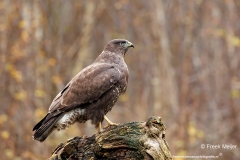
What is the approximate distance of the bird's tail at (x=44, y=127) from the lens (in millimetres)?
6062

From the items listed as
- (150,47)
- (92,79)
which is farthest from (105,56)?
(150,47)

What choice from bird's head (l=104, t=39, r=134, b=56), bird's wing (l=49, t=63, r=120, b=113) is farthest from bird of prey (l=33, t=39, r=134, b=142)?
bird's head (l=104, t=39, r=134, b=56)

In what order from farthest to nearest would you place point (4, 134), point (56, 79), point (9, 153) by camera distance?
point (56, 79) → point (4, 134) → point (9, 153)

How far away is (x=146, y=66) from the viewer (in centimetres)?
1623

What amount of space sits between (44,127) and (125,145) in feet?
5.43

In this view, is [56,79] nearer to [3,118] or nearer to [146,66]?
[3,118]

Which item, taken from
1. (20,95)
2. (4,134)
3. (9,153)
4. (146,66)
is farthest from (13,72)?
(146,66)

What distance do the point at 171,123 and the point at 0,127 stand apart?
13.8ft

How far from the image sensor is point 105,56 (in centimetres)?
743

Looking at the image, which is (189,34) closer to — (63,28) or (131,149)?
(63,28)

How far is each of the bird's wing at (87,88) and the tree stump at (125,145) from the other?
5.28ft

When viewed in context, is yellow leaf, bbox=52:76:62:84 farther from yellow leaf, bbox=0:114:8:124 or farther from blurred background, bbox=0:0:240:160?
yellow leaf, bbox=0:114:8:124

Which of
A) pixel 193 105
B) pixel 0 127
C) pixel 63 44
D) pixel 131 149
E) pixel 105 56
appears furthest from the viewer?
pixel 63 44

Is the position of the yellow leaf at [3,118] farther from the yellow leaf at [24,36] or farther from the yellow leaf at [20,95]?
the yellow leaf at [24,36]
